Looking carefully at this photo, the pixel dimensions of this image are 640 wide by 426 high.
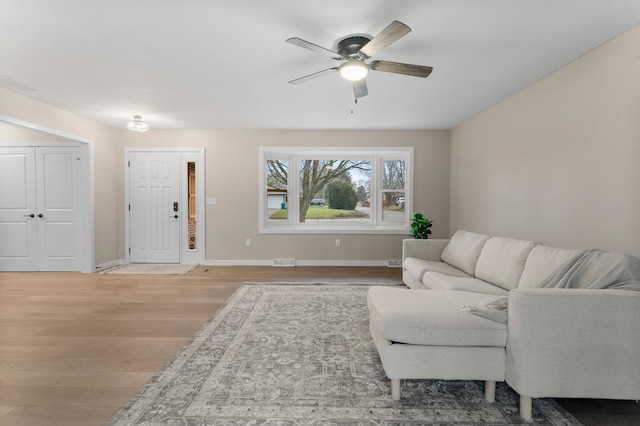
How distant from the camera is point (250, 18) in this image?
2240mm

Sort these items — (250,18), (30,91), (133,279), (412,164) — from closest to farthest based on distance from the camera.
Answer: (250,18) < (30,91) < (133,279) < (412,164)

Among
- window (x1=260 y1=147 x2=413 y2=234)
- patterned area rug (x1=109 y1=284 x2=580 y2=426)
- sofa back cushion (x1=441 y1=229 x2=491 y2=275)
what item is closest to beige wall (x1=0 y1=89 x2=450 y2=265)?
window (x1=260 y1=147 x2=413 y2=234)

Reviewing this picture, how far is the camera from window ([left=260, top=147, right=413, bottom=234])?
5.71 meters

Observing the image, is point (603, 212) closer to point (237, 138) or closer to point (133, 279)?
point (237, 138)

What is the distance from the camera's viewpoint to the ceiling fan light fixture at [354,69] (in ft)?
8.05

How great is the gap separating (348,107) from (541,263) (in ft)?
9.66

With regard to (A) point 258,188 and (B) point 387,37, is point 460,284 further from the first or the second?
(A) point 258,188

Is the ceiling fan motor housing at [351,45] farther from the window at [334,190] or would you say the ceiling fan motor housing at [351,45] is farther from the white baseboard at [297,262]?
the white baseboard at [297,262]

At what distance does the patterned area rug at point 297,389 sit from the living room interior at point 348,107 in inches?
68.8

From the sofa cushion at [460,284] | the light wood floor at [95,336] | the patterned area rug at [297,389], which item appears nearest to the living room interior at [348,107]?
the sofa cushion at [460,284]

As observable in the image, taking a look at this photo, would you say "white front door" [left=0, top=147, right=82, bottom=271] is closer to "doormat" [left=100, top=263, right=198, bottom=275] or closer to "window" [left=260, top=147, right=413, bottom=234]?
"doormat" [left=100, top=263, right=198, bottom=275]

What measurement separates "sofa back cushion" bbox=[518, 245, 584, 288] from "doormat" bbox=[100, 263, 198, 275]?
459cm

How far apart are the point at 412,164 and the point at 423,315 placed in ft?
13.7

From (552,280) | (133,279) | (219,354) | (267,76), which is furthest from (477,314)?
(133,279)
